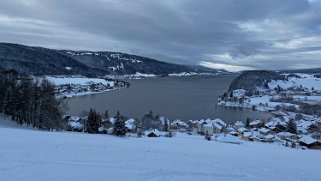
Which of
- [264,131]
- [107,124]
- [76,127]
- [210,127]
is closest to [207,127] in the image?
[210,127]

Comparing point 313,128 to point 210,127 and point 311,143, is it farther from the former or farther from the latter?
point 311,143

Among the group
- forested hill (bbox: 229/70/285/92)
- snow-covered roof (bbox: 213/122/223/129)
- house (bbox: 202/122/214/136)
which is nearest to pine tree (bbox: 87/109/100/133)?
house (bbox: 202/122/214/136)

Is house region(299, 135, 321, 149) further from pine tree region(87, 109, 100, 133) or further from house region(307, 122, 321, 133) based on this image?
pine tree region(87, 109, 100, 133)

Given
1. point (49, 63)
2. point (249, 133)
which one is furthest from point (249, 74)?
point (249, 133)

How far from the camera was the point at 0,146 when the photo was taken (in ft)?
28.6

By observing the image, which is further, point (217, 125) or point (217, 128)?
point (217, 125)

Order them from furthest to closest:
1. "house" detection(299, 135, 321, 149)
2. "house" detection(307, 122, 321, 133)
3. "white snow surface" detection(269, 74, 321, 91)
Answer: "white snow surface" detection(269, 74, 321, 91)
"house" detection(307, 122, 321, 133)
"house" detection(299, 135, 321, 149)

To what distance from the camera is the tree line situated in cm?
2266

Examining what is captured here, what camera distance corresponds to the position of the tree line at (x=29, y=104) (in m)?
22.7

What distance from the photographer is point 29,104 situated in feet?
74.9

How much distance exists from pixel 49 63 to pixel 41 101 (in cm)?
14338

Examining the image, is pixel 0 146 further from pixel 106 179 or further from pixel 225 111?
pixel 225 111

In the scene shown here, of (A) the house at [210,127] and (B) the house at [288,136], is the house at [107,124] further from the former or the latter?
(B) the house at [288,136]

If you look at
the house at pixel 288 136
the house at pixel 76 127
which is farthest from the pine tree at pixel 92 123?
the house at pixel 288 136
